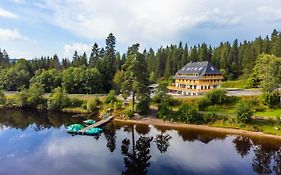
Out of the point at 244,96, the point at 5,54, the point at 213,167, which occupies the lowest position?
the point at 213,167

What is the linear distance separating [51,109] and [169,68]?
54.8 meters

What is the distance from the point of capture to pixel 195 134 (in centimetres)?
5322

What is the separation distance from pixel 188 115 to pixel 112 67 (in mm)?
51018

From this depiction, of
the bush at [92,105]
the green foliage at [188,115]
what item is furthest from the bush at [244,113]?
the bush at [92,105]

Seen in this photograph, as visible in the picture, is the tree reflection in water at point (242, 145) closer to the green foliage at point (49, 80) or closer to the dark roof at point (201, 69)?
the dark roof at point (201, 69)

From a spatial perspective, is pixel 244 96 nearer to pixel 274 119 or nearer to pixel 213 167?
pixel 274 119

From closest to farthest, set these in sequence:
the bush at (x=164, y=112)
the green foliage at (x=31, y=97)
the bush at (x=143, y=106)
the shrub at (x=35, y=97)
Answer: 1. the bush at (x=164, y=112)
2. the bush at (x=143, y=106)
3. the shrub at (x=35, y=97)
4. the green foliage at (x=31, y=97)

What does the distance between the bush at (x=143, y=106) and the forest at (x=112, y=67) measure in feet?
13.0

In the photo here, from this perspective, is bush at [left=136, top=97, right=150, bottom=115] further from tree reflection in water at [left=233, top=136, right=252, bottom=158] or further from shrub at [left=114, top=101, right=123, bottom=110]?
tree reflection in water at [left=233, top=136, right=252, bottom=158]

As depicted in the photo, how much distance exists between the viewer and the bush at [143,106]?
6531 centimetres

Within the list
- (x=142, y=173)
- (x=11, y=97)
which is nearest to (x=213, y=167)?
(x=142, y=173)

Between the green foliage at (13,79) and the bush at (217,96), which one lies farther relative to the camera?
the green foliage at (13,79)

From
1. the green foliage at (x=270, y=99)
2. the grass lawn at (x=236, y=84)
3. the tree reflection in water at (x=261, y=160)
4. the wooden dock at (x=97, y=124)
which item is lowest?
the tree reflection in water at (x=261, y=160)

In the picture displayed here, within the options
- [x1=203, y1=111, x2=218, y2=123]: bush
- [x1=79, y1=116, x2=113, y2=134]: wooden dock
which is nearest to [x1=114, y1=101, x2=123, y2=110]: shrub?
[x1=79, y1=116, x2=113, y2=134]: wooden dock
